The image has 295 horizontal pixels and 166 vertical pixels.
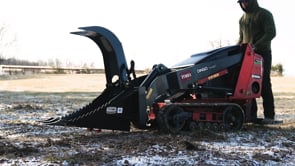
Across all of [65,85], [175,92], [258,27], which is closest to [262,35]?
→ [258,27]

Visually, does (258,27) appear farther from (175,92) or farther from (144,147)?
(144,147)

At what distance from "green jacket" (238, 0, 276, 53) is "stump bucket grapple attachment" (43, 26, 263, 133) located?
35 cm

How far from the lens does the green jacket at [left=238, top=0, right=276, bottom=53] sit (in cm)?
784

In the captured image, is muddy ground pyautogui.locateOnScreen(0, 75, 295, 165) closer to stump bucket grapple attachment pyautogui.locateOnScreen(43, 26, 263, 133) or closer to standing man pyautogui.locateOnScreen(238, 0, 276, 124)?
stump bucket grapple attachment pyautogui.locateOnScreen(43, 26, 263, 133)

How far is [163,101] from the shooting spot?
686cm

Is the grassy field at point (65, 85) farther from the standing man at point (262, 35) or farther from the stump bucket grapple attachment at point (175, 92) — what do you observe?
the stump bucket grapple attachment at point (175, 92)

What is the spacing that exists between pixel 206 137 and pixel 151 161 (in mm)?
1747

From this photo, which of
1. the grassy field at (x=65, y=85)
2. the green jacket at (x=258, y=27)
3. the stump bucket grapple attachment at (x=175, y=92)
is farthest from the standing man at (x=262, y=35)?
the grassy field at (x=65, y=85)

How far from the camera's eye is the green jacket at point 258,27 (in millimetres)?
7844

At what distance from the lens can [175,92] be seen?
23.1ft

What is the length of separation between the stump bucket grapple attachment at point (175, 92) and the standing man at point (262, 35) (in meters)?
0.31

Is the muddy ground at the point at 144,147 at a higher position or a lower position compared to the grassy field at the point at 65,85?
lower

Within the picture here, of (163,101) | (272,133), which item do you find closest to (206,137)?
(163,101)

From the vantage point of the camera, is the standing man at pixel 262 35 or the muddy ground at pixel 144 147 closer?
the muddy ground at pixel 144 147
